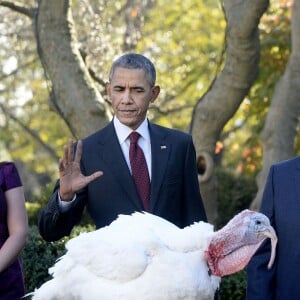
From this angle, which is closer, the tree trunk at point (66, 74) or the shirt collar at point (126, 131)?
the shirt collar at point (126, 131)

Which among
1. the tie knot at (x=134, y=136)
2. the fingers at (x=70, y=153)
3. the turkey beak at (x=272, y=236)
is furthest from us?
the tie knot at (x=134, y=136)

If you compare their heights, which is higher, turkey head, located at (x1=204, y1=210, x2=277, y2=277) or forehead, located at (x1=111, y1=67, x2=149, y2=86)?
forehead, located at (x1=111, y1=67, x2=149, y2=86)

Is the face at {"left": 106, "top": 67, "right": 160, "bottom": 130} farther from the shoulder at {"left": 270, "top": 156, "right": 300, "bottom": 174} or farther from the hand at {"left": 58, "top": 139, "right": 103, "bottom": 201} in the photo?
the shoulder at {"left": 270, "top": 156, "right": 300, "bottom": 174}

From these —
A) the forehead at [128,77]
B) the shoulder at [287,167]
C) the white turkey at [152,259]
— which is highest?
the forehead at [128,77]

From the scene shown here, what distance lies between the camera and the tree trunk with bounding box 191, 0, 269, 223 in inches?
353

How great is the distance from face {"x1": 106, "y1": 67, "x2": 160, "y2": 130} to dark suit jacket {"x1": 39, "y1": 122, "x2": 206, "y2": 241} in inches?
7.9

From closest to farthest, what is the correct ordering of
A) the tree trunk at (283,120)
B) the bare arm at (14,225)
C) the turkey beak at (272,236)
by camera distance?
the turkey beak at (272,236)
the bare arm at (14,225)
the tree trunk at (283,120)

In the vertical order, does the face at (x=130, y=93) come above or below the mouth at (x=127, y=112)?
above

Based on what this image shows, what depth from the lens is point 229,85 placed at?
9.33 metres

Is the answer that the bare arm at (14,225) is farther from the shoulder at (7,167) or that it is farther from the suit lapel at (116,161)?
the suit lapel at (116,161)

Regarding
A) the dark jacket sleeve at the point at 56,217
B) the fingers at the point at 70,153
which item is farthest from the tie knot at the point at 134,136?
the fingers at the point at 70,153

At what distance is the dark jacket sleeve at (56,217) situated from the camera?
5.27 m

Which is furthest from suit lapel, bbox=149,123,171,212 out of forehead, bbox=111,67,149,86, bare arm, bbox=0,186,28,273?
bare arm, bbox=0,186,28,273

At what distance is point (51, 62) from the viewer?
30.5 ft
